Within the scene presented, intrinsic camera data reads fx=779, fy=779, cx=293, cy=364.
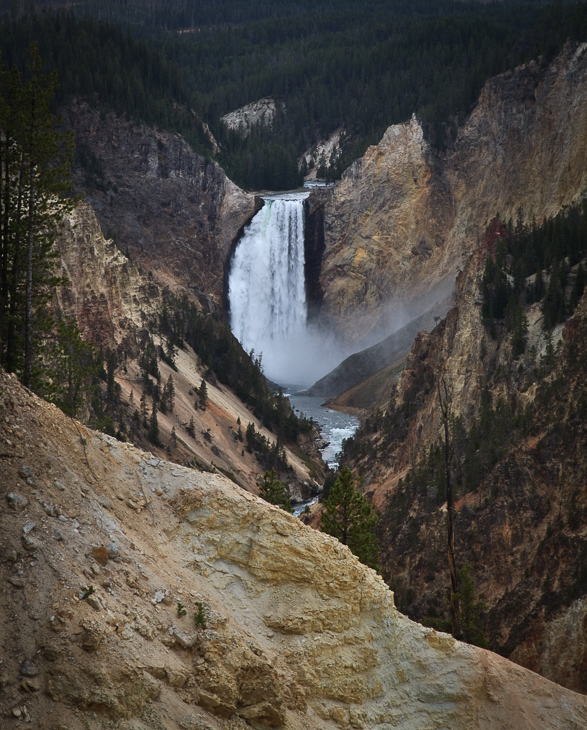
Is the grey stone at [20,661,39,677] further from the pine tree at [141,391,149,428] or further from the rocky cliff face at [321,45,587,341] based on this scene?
the rocky cliff face at [321,45,587,341]

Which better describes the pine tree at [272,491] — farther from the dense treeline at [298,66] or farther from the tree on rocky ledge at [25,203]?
the dense treeline at [298,66]

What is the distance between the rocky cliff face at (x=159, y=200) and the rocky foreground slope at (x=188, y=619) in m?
78.0

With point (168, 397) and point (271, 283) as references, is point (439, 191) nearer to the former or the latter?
point (271, 283)

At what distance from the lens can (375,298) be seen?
11581 cm

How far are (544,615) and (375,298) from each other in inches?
3413

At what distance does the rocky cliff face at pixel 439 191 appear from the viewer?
89.2 m

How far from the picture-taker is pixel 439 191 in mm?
111375

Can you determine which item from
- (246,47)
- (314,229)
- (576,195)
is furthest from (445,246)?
(246,47)

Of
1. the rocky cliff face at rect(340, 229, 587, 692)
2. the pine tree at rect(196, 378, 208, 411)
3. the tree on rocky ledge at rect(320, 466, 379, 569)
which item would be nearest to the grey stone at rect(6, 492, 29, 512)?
the rocky cliff face at rect(340, 229, 587, 692)

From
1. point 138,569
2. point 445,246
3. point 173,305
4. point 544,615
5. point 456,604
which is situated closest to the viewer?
point 138,569

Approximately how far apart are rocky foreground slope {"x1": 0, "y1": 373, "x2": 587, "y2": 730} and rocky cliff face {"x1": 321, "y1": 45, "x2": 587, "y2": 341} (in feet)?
242

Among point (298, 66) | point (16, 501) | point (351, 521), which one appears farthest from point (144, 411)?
point (298, 66)

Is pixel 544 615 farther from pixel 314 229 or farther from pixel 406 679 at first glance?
pixel 314 229

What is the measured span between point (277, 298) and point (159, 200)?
1002 inches
